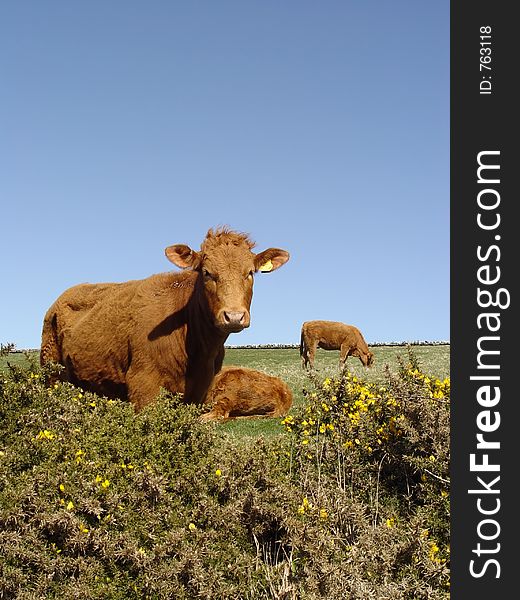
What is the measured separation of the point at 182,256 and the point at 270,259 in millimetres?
1273

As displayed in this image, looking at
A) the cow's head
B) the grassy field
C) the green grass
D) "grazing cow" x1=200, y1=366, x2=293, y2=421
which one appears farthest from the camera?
"grazing cow" x1=200, y1=366, x2=293, y2=421

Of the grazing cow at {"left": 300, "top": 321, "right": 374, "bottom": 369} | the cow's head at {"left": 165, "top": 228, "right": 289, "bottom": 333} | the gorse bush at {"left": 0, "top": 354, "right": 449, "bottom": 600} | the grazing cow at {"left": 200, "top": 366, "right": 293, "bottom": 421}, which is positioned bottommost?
the gorse bush at {"left": 0, "top": 354, "right": 449, "bottom": 600}

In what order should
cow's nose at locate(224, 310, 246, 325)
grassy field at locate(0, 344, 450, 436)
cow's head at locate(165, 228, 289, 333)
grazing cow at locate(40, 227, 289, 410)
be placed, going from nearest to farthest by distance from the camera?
cow's nose at locate(224, 310, 246, 325) < cow's head at locate(165, 228, 289, 333) < grazing cow at locate(40, 227, 289, 410) < grassy field at locate(0, 344, 450, 436)

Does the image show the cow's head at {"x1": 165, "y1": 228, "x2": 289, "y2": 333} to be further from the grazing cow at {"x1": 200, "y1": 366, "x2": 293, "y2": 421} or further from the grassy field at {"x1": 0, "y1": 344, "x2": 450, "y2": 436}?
the grazing cow at {"x1": 200, "y1": 366, "x2": 293, "y2": 421}

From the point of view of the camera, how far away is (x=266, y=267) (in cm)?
Answer: 1017

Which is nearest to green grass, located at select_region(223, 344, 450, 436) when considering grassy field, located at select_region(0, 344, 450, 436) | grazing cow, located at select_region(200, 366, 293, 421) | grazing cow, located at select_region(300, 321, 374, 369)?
Result: grassy field, located at select_region(0, 344, 450, 436)

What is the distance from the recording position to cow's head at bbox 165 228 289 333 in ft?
29.2

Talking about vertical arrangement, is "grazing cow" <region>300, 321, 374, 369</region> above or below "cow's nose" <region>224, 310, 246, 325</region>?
above

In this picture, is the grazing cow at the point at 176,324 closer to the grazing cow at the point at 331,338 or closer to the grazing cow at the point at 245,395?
the grazing cow at the point at 245,395

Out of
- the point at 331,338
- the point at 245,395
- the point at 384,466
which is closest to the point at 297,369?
the point at 331,338

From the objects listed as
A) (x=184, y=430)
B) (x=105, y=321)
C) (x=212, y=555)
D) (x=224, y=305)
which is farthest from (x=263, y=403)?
(x=212, y=555)

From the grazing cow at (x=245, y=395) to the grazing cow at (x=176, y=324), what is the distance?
579 centimetres

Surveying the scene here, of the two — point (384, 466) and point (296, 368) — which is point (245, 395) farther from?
point (296, 368)

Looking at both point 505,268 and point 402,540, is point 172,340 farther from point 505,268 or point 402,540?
point 505,268
